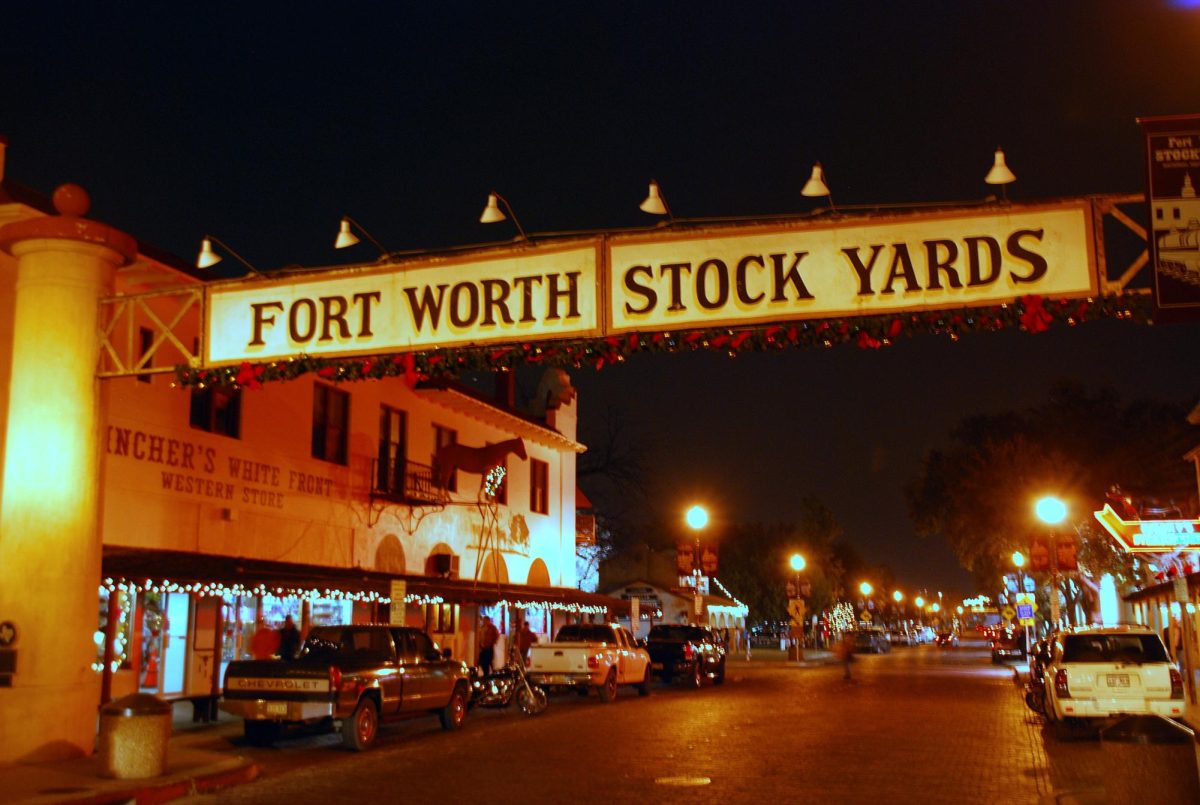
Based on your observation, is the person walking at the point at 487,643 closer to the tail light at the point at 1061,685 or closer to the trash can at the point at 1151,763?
the tail light at the point at 1061,685

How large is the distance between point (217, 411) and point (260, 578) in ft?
13.3

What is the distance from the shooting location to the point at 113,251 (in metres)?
15.6

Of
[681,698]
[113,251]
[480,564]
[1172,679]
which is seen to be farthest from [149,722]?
[480,564]

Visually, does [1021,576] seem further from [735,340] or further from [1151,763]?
[735,340]

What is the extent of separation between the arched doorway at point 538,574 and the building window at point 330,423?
11.3 meters

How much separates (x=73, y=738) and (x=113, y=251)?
6.11 metres

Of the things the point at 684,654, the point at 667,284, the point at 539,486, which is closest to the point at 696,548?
the point at 684,654

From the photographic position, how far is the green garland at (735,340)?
41.3 ft

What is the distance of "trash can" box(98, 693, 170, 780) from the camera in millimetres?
12844

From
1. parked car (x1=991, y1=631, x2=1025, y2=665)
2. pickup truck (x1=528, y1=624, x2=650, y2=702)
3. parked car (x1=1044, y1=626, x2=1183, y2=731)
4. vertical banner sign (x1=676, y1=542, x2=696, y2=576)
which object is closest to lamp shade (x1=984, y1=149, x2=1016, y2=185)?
parked car (x1=1044, y1=626, x2=1183, y2=731)

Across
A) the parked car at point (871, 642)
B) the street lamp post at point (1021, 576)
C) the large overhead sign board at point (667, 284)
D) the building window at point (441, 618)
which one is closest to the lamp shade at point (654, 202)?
the large overhead sign board at point (667, 284)

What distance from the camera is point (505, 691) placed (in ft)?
78.7

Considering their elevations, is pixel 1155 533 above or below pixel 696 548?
below

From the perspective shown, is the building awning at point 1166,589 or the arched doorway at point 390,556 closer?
the arched doorway at point 390,556
